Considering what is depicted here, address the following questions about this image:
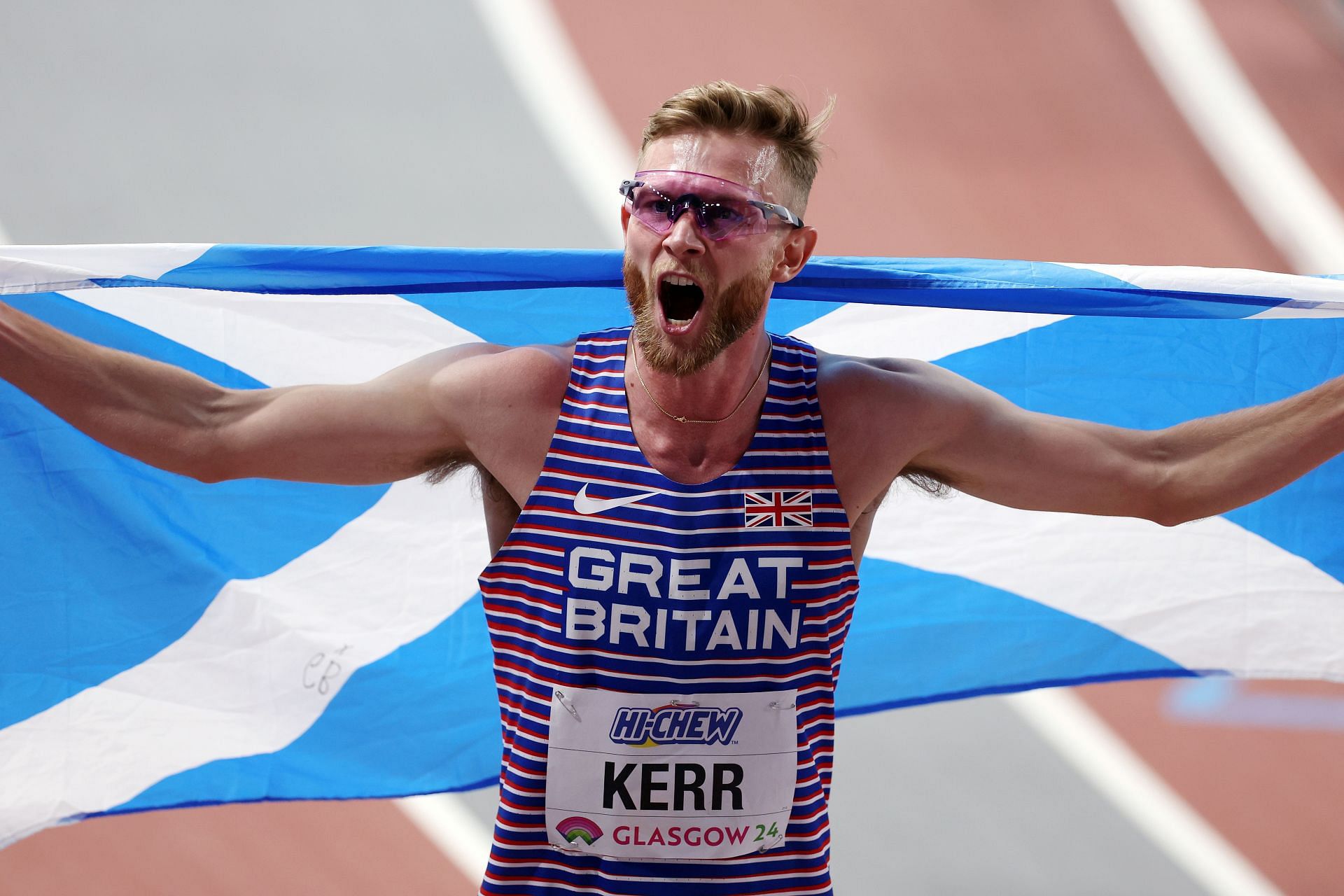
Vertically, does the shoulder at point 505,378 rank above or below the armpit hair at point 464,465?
above

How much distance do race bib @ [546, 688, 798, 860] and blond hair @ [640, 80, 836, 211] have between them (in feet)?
2.81

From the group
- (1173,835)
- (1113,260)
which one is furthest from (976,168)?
(1173,835)

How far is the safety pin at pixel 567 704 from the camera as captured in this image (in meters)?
1.91

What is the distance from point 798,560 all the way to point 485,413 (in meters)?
0.54

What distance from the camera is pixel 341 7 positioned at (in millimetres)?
5266

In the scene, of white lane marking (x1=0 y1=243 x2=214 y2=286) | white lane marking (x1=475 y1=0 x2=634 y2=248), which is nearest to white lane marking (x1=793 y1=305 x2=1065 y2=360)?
white lane marking (x1=0 y1=243 x2=214 y2=286)

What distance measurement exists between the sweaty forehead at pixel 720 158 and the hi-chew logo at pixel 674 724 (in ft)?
2.64

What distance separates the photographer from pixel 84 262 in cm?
202

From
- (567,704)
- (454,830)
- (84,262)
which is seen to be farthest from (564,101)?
(567,704)

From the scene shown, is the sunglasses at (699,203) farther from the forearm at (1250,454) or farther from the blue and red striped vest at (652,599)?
the forearm at (1250,454)

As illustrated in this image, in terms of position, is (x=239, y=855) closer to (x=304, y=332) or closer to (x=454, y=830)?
(x=454, y=830)

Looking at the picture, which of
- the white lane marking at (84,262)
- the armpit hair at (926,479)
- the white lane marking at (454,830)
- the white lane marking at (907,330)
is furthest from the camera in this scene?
the white lane marking at (454,830)

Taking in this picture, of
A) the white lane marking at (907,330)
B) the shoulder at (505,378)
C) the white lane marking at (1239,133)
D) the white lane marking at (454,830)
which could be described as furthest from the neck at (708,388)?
the white lane marking at (1239,133)

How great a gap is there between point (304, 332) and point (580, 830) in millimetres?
1150
